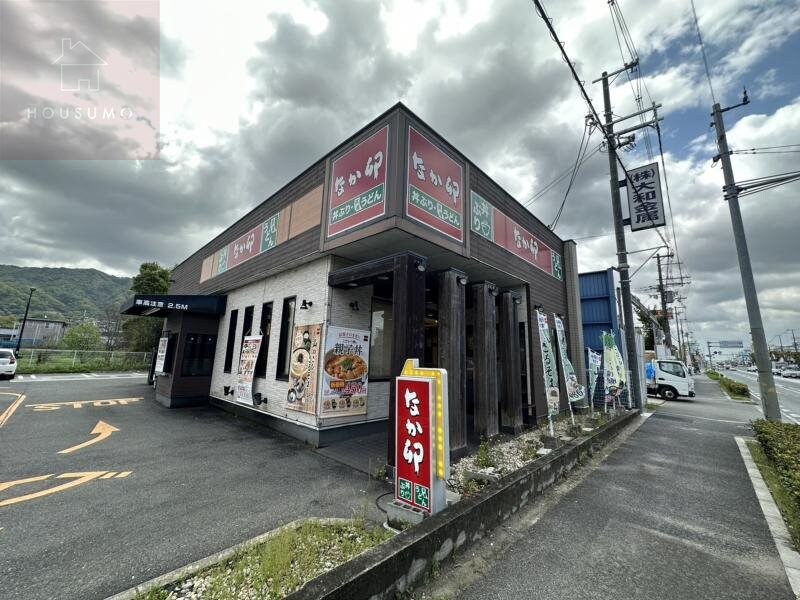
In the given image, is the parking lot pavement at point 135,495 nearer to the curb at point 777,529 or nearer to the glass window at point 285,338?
the glass window at point 285,338

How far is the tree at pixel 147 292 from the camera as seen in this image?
27969 mm

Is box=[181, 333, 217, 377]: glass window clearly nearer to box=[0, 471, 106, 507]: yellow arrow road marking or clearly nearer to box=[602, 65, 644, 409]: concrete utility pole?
box=[0, 471, 106, 507]: yellow arrow road marking

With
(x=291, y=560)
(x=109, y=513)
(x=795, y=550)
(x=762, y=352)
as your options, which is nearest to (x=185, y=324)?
(x=109, y=513)

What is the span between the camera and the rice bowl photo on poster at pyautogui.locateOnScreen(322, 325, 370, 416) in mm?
6703

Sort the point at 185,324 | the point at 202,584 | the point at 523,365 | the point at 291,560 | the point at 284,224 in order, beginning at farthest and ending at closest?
the point at 185,324 < the point at 523,365 < the point at 284,224 < the point at 291,560 < the point at 202,584

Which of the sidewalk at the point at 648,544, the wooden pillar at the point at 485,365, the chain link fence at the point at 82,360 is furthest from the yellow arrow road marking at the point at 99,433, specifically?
the chain link fence at the point at 82,360

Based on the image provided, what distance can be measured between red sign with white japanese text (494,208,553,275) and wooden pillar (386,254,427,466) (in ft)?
13.7

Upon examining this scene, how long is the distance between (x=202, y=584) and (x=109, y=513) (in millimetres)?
2253

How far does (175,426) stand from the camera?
8.20 metres

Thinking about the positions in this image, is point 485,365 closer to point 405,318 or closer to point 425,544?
point 405,318

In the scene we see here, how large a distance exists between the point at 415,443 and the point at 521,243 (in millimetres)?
8254

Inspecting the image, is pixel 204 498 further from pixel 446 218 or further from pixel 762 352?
pixel 762 352

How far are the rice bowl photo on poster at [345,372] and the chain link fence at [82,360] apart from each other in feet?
73.5

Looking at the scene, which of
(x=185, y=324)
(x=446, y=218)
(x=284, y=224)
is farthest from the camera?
(x=185, y=324)
